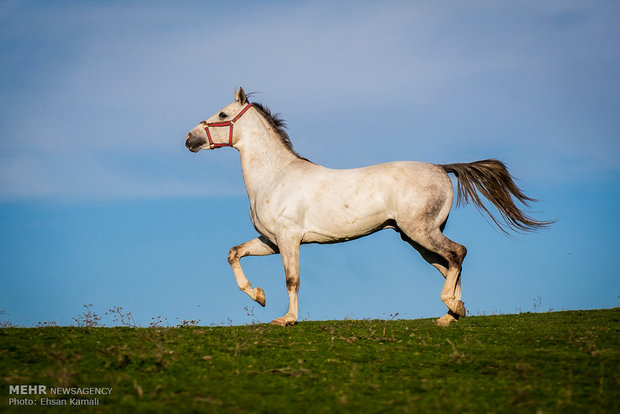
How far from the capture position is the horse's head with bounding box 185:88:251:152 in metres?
9.74

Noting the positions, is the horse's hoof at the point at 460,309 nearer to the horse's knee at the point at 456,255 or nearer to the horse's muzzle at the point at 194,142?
the horse's knee at the point at 456,255

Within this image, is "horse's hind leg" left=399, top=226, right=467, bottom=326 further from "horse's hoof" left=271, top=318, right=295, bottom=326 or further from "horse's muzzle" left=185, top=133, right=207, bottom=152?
"horse's muzzle" left=185, top=133, right=207, bottom=152

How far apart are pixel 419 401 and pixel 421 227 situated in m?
4.37

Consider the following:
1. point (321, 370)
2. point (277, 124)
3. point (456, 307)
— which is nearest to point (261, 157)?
point (277, 124)

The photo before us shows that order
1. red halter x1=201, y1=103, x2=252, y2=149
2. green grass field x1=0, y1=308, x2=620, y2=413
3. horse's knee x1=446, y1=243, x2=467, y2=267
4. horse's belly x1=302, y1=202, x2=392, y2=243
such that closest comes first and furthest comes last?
green grass field x1=0, y1=308, x2=620, y2=413 → horse's knee x1=446, y1=243, x2=467, y2=267 → horse's belly x1=302, y1=202, x2=392, y2=243 → red halter x1=201, y1=103, x2=252, y2=149

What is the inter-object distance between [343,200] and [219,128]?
2574 millimetres

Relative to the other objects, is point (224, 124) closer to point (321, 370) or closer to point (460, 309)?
point (460, 309)

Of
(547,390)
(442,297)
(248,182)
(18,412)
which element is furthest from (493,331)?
(18,412)

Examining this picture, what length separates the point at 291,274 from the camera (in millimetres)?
8734

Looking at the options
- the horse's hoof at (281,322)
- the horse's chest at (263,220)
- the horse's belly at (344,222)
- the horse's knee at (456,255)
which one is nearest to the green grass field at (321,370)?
the horse's hoof at (281,322)

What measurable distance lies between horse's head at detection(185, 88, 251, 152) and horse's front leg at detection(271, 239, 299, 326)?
86.5 inches

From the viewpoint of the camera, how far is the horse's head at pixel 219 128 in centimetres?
974

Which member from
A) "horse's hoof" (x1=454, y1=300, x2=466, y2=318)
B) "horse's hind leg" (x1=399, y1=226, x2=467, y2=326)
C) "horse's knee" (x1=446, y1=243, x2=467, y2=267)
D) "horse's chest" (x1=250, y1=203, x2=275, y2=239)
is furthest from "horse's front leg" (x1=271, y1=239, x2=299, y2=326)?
"horse's hoof" (x1=454, y1=300, x2=466, y2=318)

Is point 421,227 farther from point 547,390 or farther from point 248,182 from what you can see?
point 547,390
